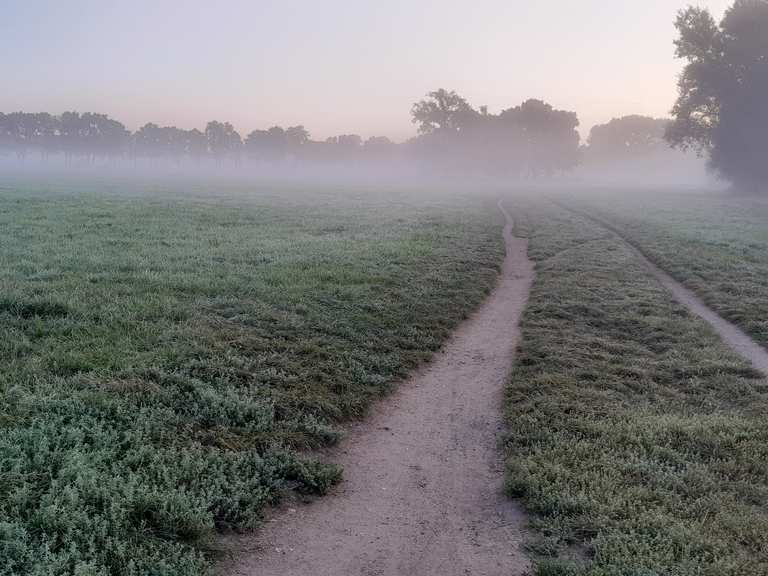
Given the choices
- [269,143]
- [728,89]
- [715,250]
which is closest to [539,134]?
[728,89]

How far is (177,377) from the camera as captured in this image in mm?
8516

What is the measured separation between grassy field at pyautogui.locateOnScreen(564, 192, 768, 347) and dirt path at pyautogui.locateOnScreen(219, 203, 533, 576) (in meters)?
8.73

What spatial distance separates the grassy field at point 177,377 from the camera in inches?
215

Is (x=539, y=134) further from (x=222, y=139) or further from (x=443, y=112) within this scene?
(x=222, y=139)

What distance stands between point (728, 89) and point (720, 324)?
59.7m

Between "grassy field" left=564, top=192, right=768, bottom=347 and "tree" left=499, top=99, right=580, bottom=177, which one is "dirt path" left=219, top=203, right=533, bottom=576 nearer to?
"grassy field" left=564, top=192, right=768, bottom=347

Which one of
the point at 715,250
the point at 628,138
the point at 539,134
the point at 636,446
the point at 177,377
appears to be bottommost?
the point at 636,446

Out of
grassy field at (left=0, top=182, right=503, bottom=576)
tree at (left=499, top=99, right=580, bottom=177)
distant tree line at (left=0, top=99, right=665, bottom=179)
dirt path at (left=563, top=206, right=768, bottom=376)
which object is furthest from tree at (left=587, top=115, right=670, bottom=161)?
grassy field at (left=0, top=182, right=503, bottom=576)

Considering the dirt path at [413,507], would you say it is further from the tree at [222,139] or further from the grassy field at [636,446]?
the tree at [222,139]

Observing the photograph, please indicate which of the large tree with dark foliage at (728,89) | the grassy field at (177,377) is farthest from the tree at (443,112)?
the grassy field at (177,377)

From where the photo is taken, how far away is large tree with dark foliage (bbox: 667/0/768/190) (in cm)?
5959

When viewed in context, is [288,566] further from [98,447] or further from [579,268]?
[579,268]

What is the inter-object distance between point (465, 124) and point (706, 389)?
373ft

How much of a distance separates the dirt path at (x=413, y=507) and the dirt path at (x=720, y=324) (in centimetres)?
597
